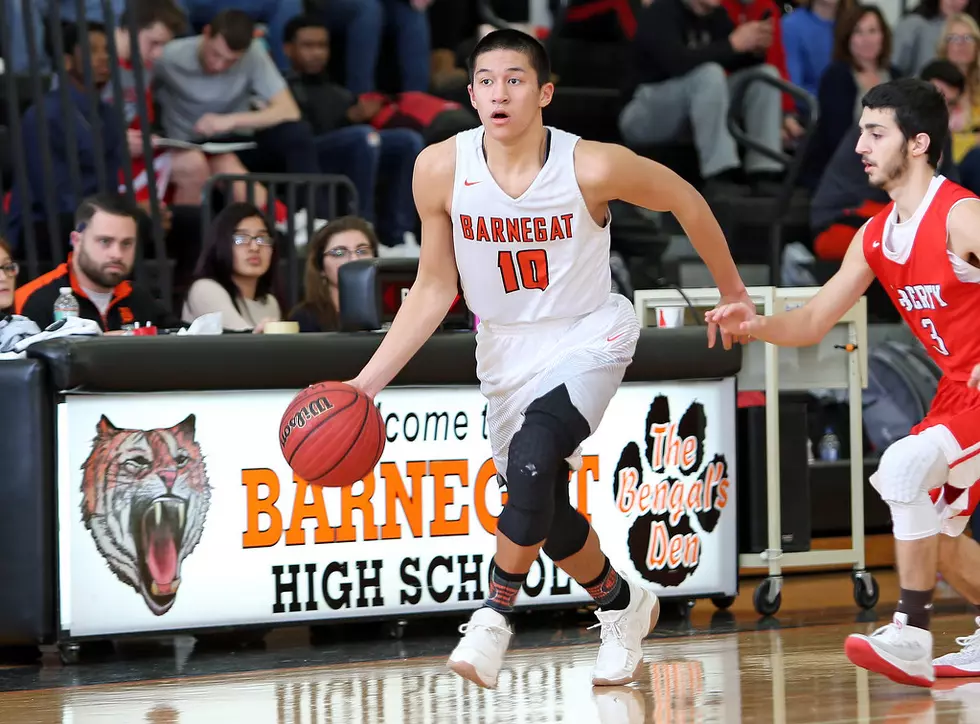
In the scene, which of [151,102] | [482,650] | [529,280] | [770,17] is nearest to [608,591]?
[482,650]

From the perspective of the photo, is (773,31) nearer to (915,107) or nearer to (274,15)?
(274,15)

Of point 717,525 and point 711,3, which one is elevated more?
point 711,3

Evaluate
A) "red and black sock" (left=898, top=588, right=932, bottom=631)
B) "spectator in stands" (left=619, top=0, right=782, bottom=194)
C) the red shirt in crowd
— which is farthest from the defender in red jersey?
the red shirt in crowd

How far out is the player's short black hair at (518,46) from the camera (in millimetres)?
4066

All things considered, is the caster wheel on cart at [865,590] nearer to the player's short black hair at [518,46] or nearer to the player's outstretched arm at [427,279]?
the player's outstretched arm at [427,279]

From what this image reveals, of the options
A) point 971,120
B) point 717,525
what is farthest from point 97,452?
point 971,120

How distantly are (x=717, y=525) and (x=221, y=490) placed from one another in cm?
198

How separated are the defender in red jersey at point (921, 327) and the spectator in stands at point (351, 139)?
4.41 m

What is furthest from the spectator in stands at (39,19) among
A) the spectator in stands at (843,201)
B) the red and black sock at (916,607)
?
the red and black sock at (916,607)

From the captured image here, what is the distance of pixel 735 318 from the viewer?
4.19 m

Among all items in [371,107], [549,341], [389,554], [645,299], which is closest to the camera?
[549,341]

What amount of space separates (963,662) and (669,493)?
1614 millimetres

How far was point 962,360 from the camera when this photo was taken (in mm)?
4367

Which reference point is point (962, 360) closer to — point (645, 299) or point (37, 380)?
point (645, 299)
